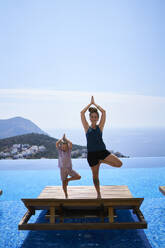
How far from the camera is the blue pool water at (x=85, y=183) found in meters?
3.51

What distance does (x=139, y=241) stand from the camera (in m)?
3.52

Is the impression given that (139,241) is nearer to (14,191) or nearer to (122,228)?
(122,228)

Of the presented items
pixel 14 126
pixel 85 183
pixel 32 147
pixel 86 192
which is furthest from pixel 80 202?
pixel 14 126

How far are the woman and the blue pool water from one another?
631 mm

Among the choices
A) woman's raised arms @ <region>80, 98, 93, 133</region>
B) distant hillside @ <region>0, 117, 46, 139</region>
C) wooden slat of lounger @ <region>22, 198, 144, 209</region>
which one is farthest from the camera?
distant hillside @ <region>0, 117, 46, 139</region>

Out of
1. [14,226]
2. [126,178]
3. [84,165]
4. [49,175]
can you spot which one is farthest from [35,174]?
[14,226]

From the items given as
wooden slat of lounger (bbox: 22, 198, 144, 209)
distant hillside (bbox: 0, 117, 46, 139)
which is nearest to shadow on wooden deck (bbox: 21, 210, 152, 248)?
wooden slat of lounger (bbox: 22, 198, 144, 209)

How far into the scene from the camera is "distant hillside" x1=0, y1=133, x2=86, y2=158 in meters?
14.4

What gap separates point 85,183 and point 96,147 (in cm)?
464

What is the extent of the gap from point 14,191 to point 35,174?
2635 millimetres

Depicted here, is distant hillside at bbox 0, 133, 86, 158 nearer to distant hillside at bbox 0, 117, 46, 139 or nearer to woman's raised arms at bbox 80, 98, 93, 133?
woman's raised arms at bbox 80, 98, 93, 133

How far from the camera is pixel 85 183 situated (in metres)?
8.17

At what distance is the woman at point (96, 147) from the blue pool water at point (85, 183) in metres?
0.63

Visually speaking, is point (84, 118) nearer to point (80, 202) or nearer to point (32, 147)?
point (80, 202)
